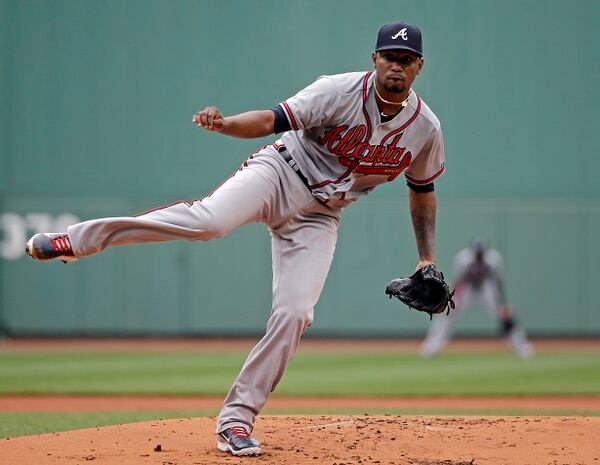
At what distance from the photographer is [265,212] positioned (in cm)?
473

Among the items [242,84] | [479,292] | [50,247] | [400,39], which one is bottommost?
[50,247]

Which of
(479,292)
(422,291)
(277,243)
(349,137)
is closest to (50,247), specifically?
(277,243)

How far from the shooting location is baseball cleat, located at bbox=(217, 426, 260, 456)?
4.58 meters

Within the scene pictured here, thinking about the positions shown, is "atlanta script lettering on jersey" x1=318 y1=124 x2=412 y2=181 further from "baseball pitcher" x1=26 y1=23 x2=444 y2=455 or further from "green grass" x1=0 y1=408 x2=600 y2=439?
"green grass" x1=0 y1=408 x2=600 y2=439

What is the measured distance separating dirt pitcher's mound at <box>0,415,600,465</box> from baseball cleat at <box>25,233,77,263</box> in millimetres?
972

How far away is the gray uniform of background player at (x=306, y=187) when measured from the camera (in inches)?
182

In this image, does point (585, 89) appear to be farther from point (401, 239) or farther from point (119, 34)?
point (119, 34)

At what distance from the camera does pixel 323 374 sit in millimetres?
11789

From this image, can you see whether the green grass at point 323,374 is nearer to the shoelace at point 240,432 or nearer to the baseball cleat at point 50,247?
the shoelace at point 240,432

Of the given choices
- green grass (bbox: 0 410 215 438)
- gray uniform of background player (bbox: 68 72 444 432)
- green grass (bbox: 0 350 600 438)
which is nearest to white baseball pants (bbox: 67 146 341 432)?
gray uniform of background player (bbox: 68 72 444 432)

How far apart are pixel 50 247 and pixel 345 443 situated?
5.95ft

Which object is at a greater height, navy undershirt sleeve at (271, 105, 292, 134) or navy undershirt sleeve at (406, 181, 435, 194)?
navy undershirt sleeve at (271, 105, 292, 134)

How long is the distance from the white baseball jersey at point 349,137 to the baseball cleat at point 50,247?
1202mm

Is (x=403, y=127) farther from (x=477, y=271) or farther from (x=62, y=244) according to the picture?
(x=477, y=271)
